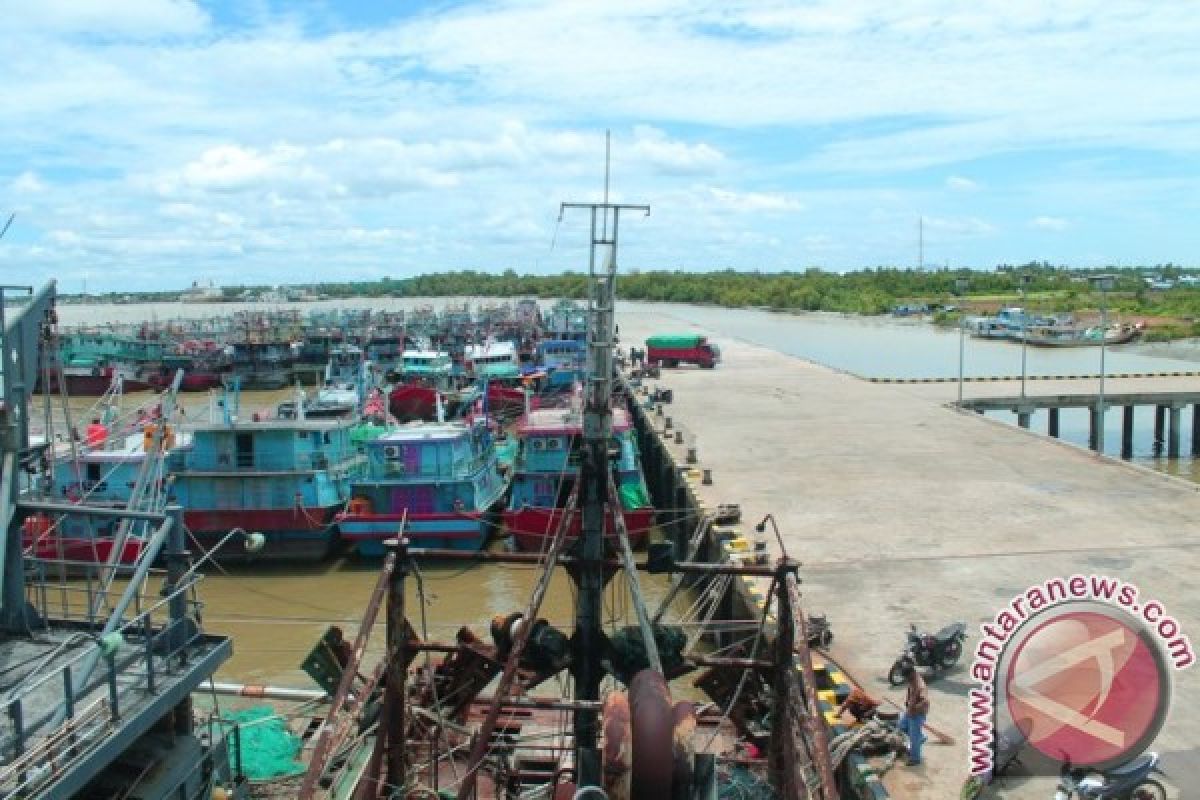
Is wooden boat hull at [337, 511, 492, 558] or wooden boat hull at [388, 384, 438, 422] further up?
wooden boat hull at [388, 384, 438, 422]

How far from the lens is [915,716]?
11.7m

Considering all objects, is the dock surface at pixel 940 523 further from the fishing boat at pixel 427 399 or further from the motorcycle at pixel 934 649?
the fishing boat at pixel 427 399

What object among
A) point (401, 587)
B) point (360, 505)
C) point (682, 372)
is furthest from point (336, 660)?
point (682, 372)

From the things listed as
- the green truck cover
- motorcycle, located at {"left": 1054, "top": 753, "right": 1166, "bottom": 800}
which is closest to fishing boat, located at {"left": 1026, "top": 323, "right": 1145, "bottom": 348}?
the green truck cover

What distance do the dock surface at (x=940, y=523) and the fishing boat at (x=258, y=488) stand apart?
32.9ft

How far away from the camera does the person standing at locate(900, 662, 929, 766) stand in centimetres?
1159

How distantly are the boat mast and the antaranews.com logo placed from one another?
142 inches

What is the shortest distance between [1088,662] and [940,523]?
15.5m

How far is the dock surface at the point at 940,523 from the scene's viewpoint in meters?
14.3

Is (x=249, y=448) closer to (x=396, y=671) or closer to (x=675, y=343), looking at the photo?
(x=396, y=671)

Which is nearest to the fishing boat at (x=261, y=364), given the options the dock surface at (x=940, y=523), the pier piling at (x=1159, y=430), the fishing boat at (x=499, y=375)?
the fishing boat at (x=499, y=375)

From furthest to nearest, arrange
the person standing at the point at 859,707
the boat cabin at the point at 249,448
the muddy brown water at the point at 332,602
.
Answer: the boat cabin at the point at 249,448
the muddy brown water at the point at 332,602
the person standing at the point at 859,707

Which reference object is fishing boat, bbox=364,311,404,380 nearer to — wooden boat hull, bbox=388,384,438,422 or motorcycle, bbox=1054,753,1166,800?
wooden boat hull, bbox=388,384,438,422

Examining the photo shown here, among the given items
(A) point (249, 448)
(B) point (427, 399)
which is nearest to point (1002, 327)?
(B) point (427, 399)
